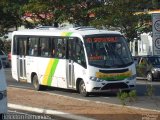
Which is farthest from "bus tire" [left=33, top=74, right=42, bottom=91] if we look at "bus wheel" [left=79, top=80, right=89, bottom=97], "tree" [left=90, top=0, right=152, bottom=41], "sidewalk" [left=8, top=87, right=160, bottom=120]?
"tree" [left=90, top=0, right=152, bottom=41]

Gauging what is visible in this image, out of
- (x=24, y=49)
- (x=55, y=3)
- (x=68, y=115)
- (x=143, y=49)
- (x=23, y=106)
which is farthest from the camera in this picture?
(x=143, y=49)

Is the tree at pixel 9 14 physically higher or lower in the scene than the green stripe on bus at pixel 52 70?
higher

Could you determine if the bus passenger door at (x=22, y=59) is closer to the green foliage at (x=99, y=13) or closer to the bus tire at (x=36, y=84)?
the bus tire at (x=36, y=84)

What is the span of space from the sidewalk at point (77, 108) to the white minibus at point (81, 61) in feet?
6.07

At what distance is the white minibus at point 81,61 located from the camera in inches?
891

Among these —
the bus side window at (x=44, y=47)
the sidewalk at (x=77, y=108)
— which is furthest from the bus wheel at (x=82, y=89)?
the bus side window at (x=44, y=47)

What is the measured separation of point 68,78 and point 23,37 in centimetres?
458

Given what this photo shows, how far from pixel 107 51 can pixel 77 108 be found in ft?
19.9

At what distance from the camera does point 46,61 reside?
25.6m

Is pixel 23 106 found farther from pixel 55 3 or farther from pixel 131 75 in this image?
pixel 55 3

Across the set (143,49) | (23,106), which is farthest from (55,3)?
(23,106)

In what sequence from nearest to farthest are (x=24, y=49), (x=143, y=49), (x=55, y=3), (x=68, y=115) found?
(x=68, y=115) → (x=24, y=49) → (x=55, y=3) → (x=143, y=49)

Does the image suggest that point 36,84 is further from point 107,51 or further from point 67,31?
point 107,51

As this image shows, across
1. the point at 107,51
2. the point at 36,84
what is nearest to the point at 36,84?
the point at 36,84
